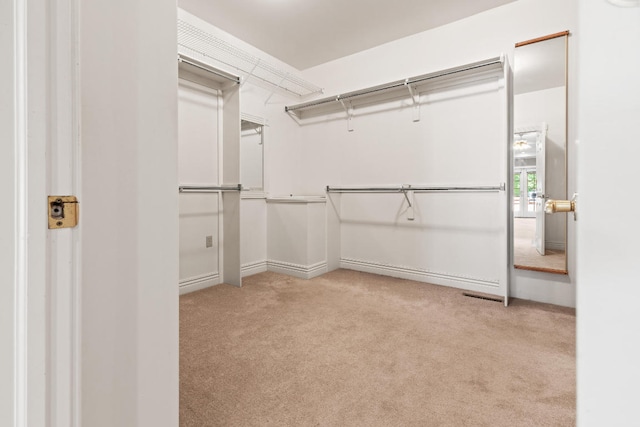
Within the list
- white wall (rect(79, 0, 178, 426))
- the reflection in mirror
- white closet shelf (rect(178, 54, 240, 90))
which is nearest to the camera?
white wall (rect(79, 0, 178, 426))

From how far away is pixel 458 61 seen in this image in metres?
2.94

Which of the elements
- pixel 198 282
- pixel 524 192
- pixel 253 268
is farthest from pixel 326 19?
pixel 198 282

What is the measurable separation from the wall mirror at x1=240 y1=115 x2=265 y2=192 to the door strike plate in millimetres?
2868

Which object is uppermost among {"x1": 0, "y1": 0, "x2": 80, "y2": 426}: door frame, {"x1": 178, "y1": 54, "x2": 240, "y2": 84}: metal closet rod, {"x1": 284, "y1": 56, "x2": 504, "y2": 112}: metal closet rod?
{"x1": 284, "y1": 56, "x2": 504, "y2": 112}: metal closet rod

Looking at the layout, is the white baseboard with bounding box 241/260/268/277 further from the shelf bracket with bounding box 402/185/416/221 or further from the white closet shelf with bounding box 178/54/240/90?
the white closet shelf with bounding box 178/54/240/90

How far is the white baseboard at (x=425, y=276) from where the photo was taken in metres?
2.81

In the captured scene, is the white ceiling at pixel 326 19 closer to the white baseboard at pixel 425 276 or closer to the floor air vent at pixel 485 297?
the white baseboard at pixel 425 276

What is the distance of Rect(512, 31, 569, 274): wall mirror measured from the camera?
98.3 inches

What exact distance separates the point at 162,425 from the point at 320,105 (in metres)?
3.59

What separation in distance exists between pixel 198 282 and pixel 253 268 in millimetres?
691

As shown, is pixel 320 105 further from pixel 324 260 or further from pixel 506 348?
pixel 506 348

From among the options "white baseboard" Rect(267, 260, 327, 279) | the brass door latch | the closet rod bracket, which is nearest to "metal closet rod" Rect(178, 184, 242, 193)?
"white baseboard" Rect(267, 260, 327, 279)

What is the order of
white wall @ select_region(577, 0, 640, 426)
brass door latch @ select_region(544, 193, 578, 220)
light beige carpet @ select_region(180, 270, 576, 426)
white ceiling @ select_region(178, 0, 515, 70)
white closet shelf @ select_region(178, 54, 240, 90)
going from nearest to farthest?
white wall @ select_region(577, 0, 640, 426) < brass door latch @ select_region(544, 193, 578, 220) < light beige carpet @ select_region(180, 270, 576, 426) < white closet shelf @ select_region(178, 54, 240, 90) < white ceiling @ select_region(178, 0, 515, 70)

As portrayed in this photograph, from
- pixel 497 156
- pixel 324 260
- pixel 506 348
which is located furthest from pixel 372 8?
pixel 506 348
